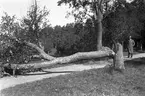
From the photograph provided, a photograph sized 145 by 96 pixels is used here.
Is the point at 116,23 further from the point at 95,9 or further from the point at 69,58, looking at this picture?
the point at 69,58

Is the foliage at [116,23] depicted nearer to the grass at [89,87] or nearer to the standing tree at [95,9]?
the standing tree at [95,9]

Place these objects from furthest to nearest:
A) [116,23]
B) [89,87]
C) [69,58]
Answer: [116,23], [69,58], [89,87]

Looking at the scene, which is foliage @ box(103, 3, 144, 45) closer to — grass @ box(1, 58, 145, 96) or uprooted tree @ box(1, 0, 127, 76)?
uprooted tree @ box(1, 0, 127, 76)

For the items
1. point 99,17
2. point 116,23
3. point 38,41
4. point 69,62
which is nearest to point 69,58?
point 69,62

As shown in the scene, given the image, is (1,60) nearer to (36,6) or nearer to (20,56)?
(20,56)

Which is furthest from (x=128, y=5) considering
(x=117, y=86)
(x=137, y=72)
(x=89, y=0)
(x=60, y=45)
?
(x=60, y=45)

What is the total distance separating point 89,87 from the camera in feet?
25.5

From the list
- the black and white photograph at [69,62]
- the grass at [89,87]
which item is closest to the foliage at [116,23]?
the black and white photograph at [69,62]

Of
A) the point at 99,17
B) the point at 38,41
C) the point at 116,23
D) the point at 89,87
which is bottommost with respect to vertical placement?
the point at 89,87

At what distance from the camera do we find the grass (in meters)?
7.21

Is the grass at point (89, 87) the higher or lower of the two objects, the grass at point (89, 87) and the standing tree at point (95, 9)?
the lower

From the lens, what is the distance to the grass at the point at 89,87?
23.7ft

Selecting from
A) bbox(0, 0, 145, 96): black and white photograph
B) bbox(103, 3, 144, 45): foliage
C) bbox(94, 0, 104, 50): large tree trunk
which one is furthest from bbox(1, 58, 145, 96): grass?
bbox(103, 3, 144, 45): foliage

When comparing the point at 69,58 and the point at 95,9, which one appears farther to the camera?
the point at 95,9
